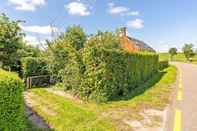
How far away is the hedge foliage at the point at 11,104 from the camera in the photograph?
17.1 ft

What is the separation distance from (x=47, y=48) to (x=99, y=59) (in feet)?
20.7

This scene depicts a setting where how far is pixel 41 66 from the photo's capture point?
17438 millimetres

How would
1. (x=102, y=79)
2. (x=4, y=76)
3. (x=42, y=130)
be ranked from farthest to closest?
(x=102, y=79), (x=42, y=130), (x=4, y=76)

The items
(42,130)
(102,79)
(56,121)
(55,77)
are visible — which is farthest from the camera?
(55,77)

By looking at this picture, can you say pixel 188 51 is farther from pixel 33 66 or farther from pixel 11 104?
pixel 11 104

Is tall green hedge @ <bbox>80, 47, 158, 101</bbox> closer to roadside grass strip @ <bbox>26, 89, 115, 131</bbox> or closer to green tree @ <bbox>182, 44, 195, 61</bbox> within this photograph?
roadside grass strip @ <bbox>26, 89, 115, 131</bbox>

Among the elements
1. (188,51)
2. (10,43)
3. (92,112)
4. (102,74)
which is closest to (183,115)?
(92,112)

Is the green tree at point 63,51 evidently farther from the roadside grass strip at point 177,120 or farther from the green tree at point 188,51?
the green tree at point 188,51

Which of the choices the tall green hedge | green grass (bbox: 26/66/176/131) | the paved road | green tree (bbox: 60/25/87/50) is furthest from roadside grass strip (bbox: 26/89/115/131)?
green tree (bbox: 60/25/87/50)

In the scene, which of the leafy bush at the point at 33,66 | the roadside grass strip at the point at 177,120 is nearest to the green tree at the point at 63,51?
the leafy bush at the point at 33,66

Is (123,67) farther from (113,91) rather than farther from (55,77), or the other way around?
(55,77)

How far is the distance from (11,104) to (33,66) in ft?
38.5

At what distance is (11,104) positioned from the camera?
5.44 m

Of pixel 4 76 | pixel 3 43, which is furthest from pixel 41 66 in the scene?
pixel 4 76
